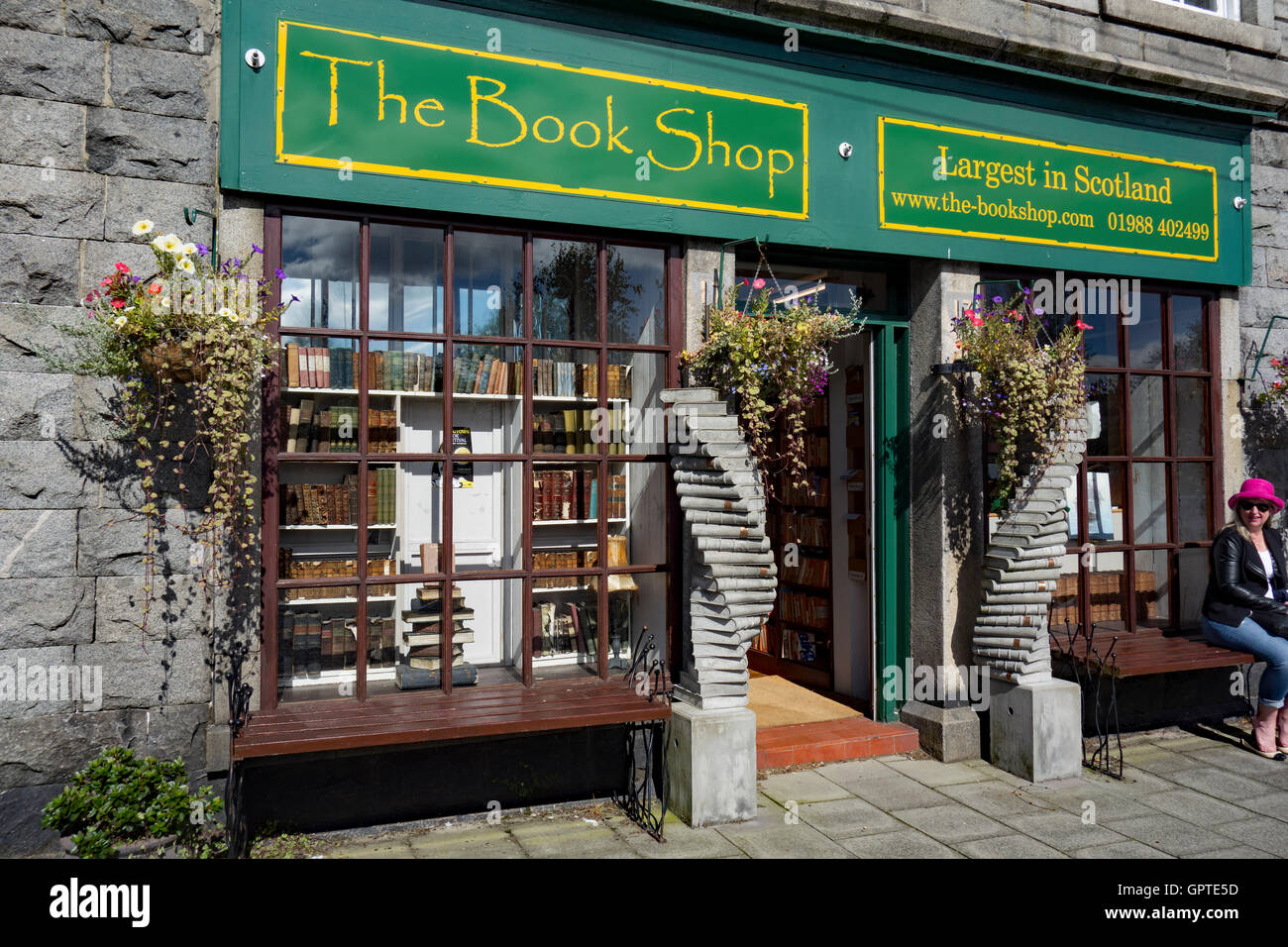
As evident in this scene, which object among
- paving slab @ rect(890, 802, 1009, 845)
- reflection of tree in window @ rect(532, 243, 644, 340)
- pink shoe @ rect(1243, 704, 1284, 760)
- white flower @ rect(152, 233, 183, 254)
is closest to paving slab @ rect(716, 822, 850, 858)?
paving slab @ rect(890, 802, 1009, 845)

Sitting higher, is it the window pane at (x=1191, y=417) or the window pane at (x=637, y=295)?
the window pane at (x=637, y=295)

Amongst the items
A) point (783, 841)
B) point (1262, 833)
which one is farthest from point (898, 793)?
point (1262, 833)

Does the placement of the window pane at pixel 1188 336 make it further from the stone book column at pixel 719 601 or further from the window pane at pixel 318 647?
the window pane at pixel 318 647

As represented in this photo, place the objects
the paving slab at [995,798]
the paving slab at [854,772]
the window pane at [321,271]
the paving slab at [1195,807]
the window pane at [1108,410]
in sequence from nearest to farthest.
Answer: the window pane at [321,271]
the paving slab at [1195,807]
the paving slab at [995,798]
the paving slab at [854,772]
the window pane at [1108,410]

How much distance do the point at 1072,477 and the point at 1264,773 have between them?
2.19 meters

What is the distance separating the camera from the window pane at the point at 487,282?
17.0ft

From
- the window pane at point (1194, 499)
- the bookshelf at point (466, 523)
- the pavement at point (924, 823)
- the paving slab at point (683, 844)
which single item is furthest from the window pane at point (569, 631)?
the window pane at point (1194, 499)

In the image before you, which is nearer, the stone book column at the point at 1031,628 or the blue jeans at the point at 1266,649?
the stone book column at the point at 1031,628

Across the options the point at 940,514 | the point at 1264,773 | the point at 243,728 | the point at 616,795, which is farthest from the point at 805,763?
the point at 243,728

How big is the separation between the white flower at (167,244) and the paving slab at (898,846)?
4.19 m

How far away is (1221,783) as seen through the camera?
18.9 feet

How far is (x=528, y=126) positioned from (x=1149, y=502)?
5113 mm

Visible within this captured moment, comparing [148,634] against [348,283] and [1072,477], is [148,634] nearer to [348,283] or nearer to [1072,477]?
[348,283]

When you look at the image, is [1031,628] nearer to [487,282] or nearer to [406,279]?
[487,282]
